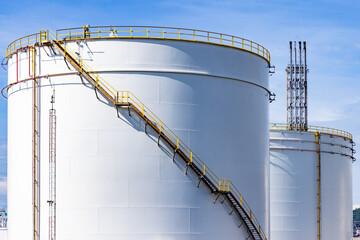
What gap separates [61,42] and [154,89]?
5601 mm

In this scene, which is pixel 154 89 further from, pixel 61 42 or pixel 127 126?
pixel 61 42

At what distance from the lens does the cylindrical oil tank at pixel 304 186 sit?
177 ft

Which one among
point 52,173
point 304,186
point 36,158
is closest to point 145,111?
point 52,173

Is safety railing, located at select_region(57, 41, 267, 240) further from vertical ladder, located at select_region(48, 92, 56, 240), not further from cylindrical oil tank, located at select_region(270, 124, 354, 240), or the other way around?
cylindrical oil tank, located at select_region(270, 124, 354, 240)

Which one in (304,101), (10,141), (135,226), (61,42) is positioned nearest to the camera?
(135,226)

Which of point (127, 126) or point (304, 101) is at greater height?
point (304, 101)

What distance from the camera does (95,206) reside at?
1287 inches

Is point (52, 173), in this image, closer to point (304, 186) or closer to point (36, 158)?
point (36, 158)

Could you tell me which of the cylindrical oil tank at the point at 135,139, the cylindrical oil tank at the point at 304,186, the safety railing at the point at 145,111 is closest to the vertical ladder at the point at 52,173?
the cylindrical oil tank at the point at 135,139

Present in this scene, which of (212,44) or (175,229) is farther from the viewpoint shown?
(212,44)

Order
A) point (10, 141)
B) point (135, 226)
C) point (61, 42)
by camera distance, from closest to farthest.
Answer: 1. point (135, 226)
2. point (61, 42)
3. point (10, 141)

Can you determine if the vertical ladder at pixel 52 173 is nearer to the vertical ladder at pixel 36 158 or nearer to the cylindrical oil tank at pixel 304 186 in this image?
the vertical ladder at pixel 36 158

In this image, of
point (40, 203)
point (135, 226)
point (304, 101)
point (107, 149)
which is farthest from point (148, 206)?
point (304, 101)

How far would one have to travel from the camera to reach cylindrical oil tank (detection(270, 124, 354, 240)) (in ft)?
177
